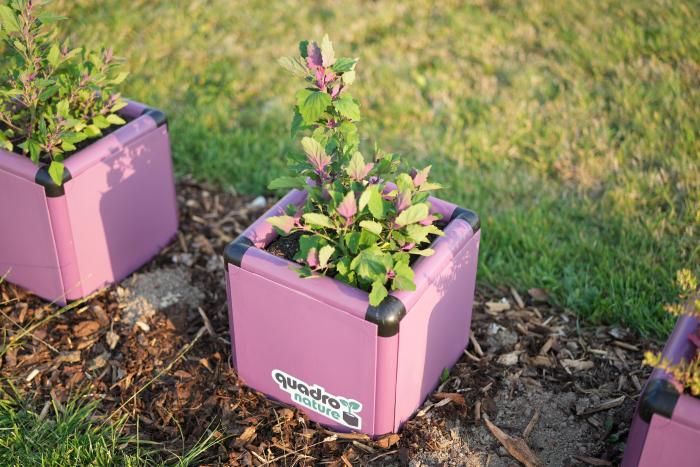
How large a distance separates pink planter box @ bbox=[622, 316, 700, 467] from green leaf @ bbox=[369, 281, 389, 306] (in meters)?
0.78

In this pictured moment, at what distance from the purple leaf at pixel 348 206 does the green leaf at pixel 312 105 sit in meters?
0.26

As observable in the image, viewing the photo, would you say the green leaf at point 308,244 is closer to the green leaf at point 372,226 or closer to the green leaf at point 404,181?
the green leaf at point 372,226

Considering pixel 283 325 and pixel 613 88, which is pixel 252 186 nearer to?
pixel 283 325

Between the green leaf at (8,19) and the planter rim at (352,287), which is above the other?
the green leaf at (8,19)

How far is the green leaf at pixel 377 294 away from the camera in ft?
7.93

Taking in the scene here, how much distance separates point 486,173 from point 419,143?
1.42 feet

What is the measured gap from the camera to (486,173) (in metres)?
4.22

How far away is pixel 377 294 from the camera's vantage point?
7.94ft

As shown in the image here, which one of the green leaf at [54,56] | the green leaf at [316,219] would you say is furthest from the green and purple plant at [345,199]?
the green leaf at [54,56]

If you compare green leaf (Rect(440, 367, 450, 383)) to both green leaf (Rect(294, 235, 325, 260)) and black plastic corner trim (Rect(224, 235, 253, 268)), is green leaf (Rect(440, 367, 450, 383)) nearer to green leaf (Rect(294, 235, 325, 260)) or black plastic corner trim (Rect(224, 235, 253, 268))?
green leaf (Rect(294, 235, 325, 260))

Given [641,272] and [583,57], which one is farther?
[583,57]

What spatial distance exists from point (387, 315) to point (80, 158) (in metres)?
1.42

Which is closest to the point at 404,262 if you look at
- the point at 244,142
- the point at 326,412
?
the point at 326,412

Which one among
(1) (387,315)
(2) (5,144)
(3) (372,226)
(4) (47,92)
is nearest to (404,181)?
(3) (372,226)
